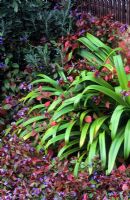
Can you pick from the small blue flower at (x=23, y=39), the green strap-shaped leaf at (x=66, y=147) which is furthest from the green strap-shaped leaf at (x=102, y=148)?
the small blue flower at (x=23, y=39)

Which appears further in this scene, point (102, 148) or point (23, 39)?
point (23, 39)

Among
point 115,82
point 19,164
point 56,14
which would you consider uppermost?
point 56,14

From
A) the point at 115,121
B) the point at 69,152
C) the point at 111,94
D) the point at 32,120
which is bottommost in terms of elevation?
the point at 69,152

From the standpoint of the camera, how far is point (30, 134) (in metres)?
4.60

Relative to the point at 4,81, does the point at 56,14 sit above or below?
above

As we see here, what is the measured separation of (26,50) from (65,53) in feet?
1.54

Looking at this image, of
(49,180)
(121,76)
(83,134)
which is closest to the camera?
(49,180)

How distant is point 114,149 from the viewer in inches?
160

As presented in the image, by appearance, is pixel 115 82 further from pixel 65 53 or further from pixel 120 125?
pixel 65 53

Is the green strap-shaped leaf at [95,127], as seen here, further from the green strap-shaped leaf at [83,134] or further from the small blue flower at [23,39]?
the small blue flower at [23,39]

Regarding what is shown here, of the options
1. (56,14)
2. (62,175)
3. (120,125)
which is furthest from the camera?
(56,14)

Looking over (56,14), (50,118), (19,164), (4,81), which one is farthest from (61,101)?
(56,14)

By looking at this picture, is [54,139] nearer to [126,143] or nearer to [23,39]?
[126,143]

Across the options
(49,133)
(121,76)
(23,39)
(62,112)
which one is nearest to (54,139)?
(49,133)
